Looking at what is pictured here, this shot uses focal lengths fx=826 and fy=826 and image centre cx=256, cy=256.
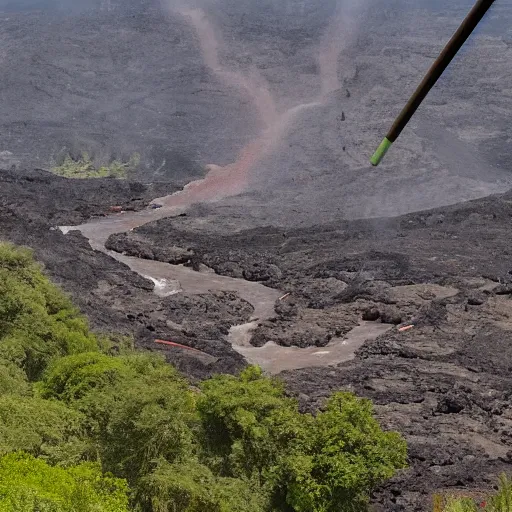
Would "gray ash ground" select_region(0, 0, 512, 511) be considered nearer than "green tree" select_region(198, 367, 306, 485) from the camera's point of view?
No

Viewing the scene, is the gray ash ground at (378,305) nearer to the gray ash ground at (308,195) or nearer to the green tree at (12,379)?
the gray ash ground at (308,195)

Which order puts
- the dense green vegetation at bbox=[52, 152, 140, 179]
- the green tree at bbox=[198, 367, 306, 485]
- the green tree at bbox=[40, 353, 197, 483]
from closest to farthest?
1. the green tree at bbox=[40, 353, 197, 483]
2. the green tree at bbox=[198, 367, 306, 485]
3. the dense green vegetation at bbox=[52, 152, 140, 179]

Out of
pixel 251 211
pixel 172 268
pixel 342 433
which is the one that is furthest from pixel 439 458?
pixel 251 211

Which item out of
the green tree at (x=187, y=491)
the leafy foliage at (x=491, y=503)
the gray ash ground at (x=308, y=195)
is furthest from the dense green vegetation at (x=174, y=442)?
the gray ash ground at (x=308, y=195)

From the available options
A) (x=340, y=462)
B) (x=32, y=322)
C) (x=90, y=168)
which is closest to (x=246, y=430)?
(x=340, y=462)

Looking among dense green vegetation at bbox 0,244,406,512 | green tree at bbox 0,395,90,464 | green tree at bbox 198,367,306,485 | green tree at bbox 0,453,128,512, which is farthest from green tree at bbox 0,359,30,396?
green tree at bbox 0,453,128,512

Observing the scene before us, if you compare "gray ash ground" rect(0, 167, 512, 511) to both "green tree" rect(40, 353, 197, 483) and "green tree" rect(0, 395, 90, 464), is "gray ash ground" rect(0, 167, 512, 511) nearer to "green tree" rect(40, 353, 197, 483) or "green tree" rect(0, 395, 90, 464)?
"green tree" rect(40, 353, 197, 483)
